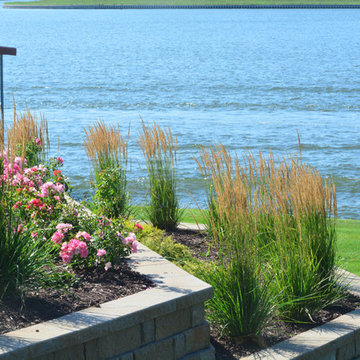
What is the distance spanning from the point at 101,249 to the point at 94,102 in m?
18.6

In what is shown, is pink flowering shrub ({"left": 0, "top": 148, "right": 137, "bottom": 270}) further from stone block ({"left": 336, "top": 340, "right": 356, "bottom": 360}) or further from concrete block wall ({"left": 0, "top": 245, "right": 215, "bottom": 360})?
stone block ({"left": 336, "top": 340, "right": 356, "bottom": 360})

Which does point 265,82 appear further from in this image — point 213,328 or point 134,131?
point 213,328

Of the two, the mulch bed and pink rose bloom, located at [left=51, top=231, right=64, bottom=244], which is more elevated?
pink rose bloom, located at [left=51, top=231, right=64, bottom=244]

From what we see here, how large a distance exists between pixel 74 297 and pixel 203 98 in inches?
776

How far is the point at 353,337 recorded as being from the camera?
14.3 feet

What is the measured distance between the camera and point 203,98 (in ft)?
75.9

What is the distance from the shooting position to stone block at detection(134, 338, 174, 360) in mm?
3699

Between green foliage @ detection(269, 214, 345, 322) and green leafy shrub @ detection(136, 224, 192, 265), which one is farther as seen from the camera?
green leafy shrub @ detection(136, 224, 192, 265)

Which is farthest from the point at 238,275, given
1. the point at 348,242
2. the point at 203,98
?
the point at 203,98

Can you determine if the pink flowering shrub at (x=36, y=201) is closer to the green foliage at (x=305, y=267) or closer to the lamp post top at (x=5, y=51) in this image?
the green foliage at (x=305, y=267)

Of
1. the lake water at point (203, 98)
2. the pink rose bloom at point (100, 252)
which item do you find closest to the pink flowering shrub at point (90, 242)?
the pink rose bloom at point (100, 252)

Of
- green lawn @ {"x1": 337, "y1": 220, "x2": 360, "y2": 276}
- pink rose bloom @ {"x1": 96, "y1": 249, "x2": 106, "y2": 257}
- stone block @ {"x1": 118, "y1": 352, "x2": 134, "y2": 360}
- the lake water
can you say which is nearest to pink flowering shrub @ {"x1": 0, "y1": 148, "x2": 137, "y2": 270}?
pink rose bloom @ {"x1": 96, "y1": 249, "x2": 106, "y2": 257}

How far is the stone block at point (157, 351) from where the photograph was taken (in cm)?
370

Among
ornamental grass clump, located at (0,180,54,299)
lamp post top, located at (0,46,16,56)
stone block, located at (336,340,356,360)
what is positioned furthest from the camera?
lamp post top, located at (0,46,16,56)
